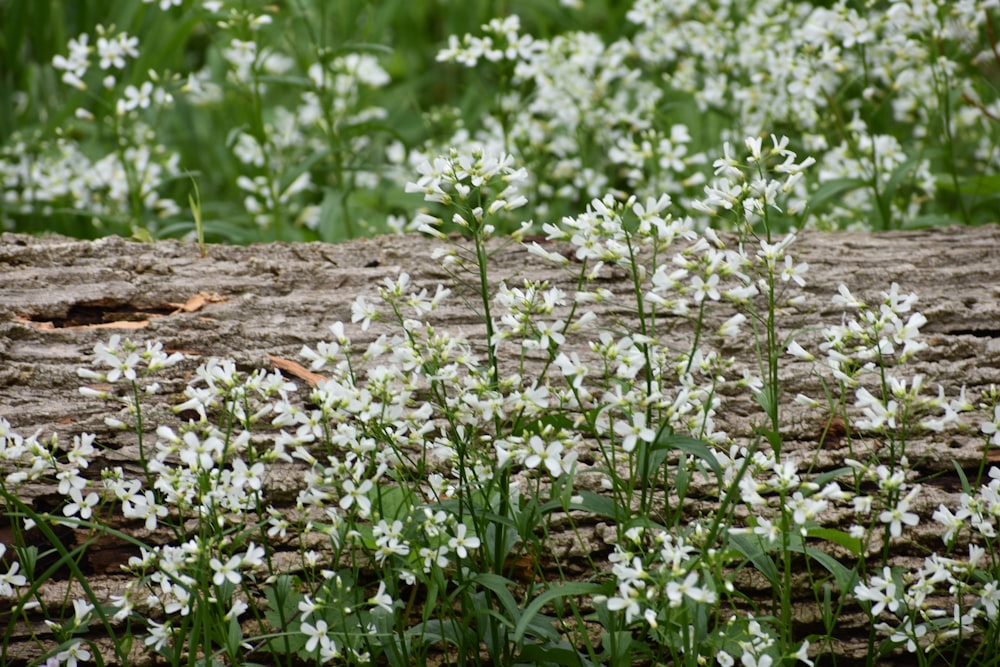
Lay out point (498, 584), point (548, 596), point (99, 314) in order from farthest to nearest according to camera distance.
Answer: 1. point (99, 314)
2. point (498, 584)
3. point (548, 596)

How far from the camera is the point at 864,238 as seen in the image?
3082 millimetres

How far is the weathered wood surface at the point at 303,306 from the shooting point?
236 cm

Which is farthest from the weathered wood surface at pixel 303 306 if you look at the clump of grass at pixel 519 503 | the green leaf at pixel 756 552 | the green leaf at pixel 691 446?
the green leaf at pixel 691 446

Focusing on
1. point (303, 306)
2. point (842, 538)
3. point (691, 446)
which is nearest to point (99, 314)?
point (303, 306)

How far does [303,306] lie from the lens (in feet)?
8.86

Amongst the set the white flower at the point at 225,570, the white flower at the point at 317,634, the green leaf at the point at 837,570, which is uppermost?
the white flower at the point at 225,570

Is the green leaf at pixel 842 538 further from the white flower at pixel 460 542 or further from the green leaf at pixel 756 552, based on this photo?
the white flower at pixel 460 542

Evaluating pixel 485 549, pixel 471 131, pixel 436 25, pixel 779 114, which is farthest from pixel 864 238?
pixel 436 25

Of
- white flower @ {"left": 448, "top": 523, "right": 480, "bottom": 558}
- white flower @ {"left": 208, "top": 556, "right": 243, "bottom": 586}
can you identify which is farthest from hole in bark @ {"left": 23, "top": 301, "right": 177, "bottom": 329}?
white flower @ {"left": 448, "top": 523, "right": 480, "bottom": 558}

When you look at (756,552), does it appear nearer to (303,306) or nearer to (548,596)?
(548,596)

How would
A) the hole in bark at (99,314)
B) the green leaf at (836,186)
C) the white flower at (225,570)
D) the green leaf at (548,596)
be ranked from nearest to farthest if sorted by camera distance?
the green leaf at (548,596)
the white flower at (225,570)
the hole in bark at (99,314)
the green leaf at (836,186)

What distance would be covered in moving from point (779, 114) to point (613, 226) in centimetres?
292

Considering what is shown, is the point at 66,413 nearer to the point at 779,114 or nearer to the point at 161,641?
the point at 161,641

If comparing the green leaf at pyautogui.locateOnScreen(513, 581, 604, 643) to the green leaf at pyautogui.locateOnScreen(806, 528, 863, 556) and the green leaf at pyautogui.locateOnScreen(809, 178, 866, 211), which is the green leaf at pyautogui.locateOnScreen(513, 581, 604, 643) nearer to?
the green leaf at pyautogui.locateOnScreen(806, 528, 863, 556)
